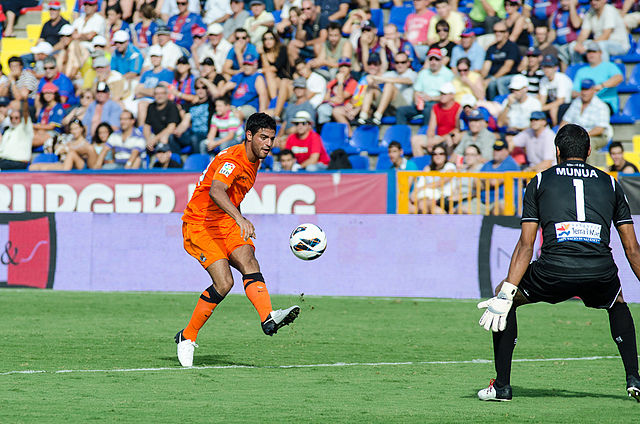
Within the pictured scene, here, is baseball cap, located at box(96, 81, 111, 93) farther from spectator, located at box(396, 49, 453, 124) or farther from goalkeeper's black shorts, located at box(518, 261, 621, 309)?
goalkeeper's black shorts, located at box(518, 261, 621, 309)

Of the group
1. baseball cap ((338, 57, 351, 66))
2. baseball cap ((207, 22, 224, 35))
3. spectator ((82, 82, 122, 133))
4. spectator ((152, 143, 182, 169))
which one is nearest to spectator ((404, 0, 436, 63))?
baseball cap ((338, 57, 351, 66))

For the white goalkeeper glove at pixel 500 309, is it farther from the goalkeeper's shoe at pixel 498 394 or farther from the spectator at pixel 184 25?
the spectator at pixel 184 25

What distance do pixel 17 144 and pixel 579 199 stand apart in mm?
15980

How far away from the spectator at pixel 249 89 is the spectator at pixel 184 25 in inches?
107

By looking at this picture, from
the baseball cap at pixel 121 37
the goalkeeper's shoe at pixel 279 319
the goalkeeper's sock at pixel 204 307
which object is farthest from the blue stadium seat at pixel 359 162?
the goalkeeper's shoe at pixel 279 319

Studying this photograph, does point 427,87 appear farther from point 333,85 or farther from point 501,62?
point 333,85

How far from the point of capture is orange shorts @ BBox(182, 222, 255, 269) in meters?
9.29

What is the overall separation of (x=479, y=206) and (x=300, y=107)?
4960mm

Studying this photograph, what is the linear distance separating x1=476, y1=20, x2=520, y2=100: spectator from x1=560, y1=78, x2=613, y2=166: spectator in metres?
1.80

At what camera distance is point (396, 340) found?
1130 centimetres

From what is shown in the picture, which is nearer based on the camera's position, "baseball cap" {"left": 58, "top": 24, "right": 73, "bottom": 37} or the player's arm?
the player's arm

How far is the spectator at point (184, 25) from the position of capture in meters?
23.4

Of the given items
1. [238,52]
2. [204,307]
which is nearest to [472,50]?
[238,52]

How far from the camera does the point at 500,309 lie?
271 inches
